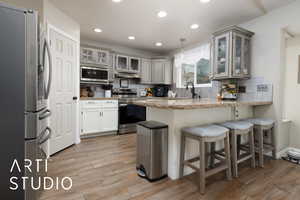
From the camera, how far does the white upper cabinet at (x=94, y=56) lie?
11.7ft

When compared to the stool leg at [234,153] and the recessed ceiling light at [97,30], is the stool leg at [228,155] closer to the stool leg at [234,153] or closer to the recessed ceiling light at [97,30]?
the stool leg at [234,153]

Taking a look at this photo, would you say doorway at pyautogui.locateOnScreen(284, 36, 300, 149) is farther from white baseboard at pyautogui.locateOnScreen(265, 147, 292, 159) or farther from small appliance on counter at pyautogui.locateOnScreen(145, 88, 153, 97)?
small appliance on counter at pyautogui.locateOnScreen(145, 88, 153, 97)

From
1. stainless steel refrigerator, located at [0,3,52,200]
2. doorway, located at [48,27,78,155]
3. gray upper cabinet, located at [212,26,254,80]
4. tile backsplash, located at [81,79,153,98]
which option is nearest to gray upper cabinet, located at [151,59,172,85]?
tile backsplash, located at [81,79,153,98]

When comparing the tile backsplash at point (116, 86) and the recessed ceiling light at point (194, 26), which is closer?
the recessed ceiling light at point (194, 26)

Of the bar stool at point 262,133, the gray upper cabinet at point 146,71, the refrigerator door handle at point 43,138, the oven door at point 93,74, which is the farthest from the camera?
the gray upper cabinet at point 146,71

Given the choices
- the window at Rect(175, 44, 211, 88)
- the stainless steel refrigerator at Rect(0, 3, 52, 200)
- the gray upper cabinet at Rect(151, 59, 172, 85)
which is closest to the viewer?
the stainless steel refrigerator at Rect(0, 3, 52, 200)

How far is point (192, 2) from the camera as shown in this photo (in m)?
2.21

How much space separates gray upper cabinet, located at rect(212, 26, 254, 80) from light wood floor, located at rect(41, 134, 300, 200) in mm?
1571

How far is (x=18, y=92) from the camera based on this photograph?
114 centimetres

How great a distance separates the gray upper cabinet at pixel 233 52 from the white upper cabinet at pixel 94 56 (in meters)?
2.65

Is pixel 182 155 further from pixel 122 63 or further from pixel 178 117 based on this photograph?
pixel 122 63

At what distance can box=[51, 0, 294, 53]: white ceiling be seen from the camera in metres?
2.26

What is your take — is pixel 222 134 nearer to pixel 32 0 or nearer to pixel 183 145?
pixel 183 145

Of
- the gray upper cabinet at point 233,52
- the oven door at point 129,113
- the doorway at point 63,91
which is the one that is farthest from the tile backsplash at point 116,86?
the gray upper cabinet at point 233,52
